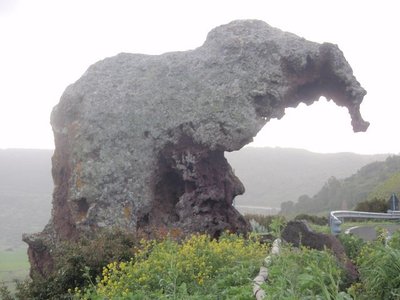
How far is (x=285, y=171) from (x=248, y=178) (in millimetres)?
7103

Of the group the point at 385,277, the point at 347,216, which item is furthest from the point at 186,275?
the point at 347,216

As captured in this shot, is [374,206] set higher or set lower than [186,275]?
lower

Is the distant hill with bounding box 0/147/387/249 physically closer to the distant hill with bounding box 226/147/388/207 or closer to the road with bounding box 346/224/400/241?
the distant hill with bounding box 226/147/388/207

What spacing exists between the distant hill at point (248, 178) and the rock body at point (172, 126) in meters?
55.5

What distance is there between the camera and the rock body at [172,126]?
13430mm

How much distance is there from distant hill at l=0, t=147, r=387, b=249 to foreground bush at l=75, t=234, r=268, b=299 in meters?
60.9

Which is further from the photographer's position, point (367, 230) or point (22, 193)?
point (22, 193)

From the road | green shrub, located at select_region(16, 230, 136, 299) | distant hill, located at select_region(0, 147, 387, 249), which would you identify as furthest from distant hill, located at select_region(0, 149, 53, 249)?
green shrub, located at select_region(16, 230, 136, 299)

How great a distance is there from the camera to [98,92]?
48.6ft

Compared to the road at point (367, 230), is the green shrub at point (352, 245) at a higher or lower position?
higher

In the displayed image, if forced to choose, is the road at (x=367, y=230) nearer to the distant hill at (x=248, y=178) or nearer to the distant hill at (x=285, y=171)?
the distant hill at (x=248, y=178)

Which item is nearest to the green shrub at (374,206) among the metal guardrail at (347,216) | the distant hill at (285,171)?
the metal guardrail at (347,216)

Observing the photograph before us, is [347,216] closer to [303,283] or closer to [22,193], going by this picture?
[303,283]

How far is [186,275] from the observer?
27.7ft
